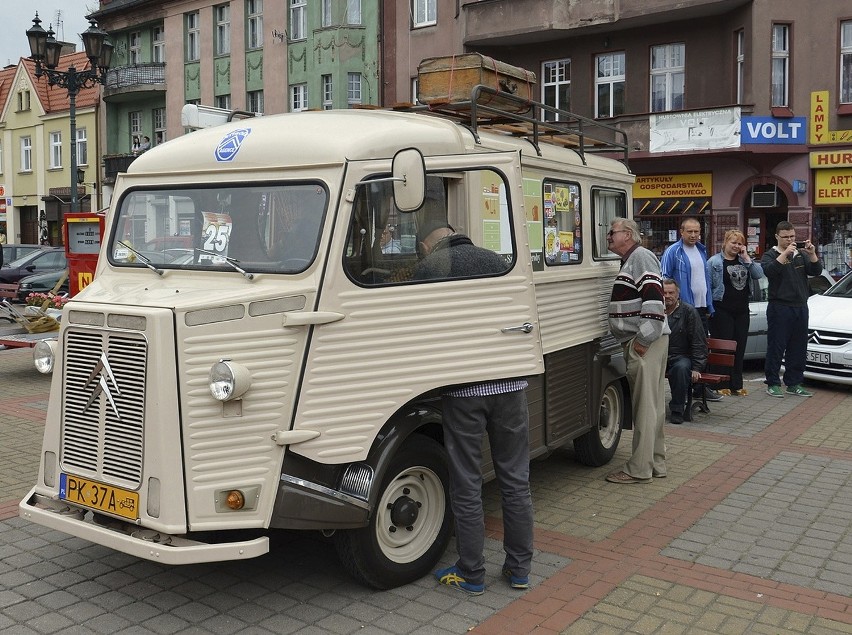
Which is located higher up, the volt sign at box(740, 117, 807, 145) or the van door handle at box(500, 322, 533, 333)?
the volt sign at box(740, 117, 807, 145)

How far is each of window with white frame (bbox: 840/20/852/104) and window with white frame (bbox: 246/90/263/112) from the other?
20247 mm

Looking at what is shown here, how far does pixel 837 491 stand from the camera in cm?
709

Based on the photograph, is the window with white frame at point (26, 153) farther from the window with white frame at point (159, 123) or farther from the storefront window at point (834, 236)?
the storefront window at point (834, 236)

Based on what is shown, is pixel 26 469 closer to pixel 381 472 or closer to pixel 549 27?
pixel 381 472

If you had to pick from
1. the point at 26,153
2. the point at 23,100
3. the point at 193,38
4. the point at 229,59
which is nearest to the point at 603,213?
the point at 229,59

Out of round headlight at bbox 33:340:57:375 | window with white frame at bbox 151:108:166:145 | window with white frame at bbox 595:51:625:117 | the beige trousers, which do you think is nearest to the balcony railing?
window with white frame at bbox 151:108:166:145

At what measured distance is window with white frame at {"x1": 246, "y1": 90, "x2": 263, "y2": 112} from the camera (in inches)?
1335

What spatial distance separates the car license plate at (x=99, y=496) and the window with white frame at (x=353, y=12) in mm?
27650

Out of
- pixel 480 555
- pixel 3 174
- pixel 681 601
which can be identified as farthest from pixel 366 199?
pixel 3 174

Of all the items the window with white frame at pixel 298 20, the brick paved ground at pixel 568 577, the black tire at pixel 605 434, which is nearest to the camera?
the brick paved ground at pixel 568 577

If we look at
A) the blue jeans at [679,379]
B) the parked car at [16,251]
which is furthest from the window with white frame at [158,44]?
the blue jeans at [679,379]

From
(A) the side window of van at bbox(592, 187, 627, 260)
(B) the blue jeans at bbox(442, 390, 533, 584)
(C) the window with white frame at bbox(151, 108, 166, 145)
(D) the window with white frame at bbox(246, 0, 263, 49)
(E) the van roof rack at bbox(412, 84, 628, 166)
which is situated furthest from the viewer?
(C) the window with white frame at bbox(151, 108, 166, 145)

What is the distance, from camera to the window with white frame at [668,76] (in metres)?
23.9

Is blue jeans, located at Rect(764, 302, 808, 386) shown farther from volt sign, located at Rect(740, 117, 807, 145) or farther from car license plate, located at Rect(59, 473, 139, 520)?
volt sign, located at Rect(740, 117, 807, 145)
